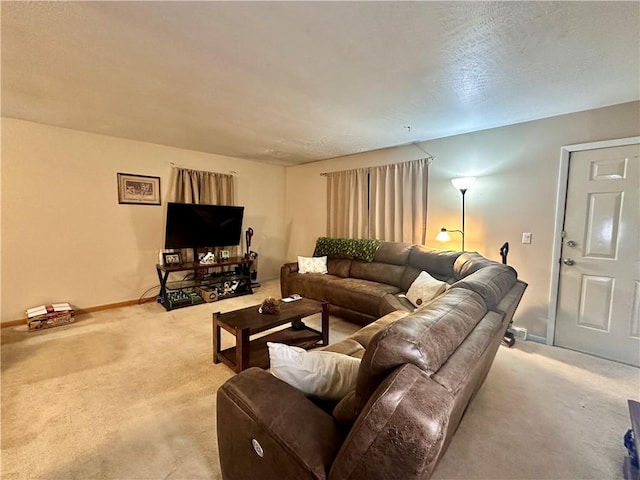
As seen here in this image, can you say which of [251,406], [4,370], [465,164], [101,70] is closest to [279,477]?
[251,406]

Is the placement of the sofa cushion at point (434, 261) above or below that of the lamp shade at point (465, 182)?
below

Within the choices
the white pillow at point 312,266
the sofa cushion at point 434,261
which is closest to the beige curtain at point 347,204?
the white pillow at point 312,266

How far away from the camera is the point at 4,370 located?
2.43 meters

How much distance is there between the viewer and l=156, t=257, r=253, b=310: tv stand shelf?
419cm

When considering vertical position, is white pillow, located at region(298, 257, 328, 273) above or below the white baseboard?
above

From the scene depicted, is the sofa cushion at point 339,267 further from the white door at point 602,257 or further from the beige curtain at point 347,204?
the white door at point 602,257

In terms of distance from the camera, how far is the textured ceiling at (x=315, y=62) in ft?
4.98

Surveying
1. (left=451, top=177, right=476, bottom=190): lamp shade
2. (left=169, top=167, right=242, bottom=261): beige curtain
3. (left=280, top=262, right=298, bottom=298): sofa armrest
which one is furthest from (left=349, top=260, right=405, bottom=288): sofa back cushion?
(left=169, top=167, right=242, bottom=261): beige curtain

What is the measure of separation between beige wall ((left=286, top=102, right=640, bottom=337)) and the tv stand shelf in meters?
3.10

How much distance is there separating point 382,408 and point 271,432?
1.60 feet

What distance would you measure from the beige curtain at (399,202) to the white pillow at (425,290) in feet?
3.67

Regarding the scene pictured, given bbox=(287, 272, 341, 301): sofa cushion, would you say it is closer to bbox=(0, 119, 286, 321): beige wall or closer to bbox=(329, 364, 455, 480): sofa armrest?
bbox=(0, 119, 286, 321): beige wall

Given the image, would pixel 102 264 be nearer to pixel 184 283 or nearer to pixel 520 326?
pixel 184 283

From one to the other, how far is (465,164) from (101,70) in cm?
384
